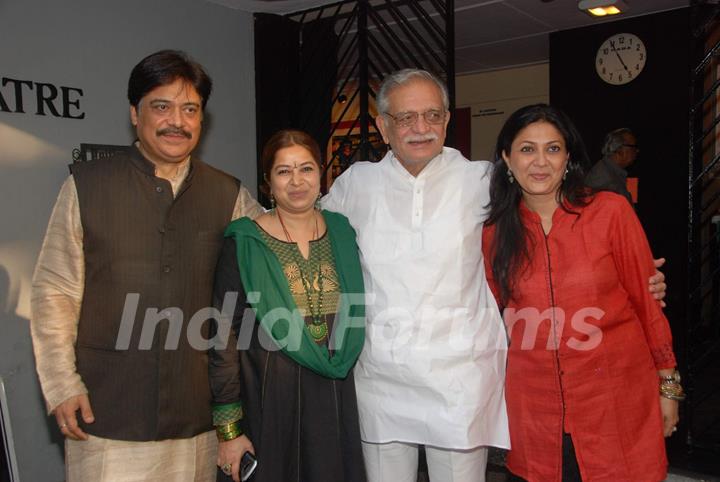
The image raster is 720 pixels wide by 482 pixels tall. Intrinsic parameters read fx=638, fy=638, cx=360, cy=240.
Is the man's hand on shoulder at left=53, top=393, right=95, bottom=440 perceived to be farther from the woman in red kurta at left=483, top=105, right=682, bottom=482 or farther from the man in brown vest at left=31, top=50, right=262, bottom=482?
the woman in red kurta at left=483, top=105, right=682, bottom=482

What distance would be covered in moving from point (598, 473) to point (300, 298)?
1021 mm

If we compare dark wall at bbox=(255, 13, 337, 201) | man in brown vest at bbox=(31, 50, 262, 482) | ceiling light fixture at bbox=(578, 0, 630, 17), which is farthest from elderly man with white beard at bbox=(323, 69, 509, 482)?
ceiling light fixture at bbox=(578, 0, 630, 17)

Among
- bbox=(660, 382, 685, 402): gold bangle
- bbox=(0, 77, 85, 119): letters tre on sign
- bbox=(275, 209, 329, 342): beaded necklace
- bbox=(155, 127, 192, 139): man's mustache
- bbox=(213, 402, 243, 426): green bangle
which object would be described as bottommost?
bbox=(213, 402, 243, 426): green bangle

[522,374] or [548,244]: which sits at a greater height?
[548,244]

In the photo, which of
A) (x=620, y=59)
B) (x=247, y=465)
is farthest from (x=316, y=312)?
(x=620, y=59)

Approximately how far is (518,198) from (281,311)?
836 mm

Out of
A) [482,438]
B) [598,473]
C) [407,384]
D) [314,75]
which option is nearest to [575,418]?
[598,473]

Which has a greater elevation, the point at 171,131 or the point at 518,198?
the point at 171,131

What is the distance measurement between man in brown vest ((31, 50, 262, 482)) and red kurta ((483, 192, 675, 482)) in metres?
1.04

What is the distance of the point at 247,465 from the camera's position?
1858 mm

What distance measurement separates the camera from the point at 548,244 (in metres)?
1.93

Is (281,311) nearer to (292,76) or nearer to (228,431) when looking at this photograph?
(228,431)

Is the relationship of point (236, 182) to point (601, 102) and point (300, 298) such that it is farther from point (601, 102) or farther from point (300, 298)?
point (601, 102)

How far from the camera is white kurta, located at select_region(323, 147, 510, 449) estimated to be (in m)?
1.99
